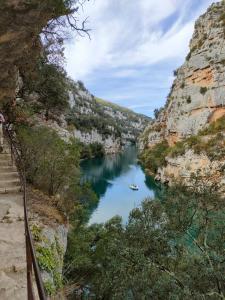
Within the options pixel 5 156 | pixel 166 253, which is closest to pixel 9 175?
pixel 5 156

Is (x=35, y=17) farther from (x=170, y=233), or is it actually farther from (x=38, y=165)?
(x=170, y=233)

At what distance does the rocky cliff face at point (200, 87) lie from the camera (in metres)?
56.8

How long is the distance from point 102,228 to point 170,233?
7.03 meters

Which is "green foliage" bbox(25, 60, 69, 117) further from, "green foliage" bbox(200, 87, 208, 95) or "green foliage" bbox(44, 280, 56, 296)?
"green foliage" bbox(200, 87, 208, 95)

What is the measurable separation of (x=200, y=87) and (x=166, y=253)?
5120 centimetres

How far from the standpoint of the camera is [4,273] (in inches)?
237

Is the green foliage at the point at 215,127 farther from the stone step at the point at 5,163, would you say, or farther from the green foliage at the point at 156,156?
the stone step at the point at 5,163

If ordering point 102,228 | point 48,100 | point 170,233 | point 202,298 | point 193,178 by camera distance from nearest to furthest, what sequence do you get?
point 202,298 < point 170,233 < point 193,178 < point 102,228 < point 48,100

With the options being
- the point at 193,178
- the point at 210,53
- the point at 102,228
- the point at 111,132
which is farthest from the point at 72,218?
the point at 111,132

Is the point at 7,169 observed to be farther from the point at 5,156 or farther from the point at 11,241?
the point at 11,241

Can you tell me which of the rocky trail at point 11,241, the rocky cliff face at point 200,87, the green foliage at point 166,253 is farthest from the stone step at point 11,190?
the rocky cliff face at point 200,87

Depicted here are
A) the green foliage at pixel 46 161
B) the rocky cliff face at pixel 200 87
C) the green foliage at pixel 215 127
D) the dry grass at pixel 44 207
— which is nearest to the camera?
the dry grass at pixel 44 207


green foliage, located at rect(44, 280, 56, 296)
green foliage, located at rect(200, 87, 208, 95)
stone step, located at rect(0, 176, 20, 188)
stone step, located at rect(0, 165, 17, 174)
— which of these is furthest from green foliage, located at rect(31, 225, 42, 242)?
green foliage, located at rect(200, 87, 208, 95)

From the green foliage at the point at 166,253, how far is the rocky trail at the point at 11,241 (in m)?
3.37
